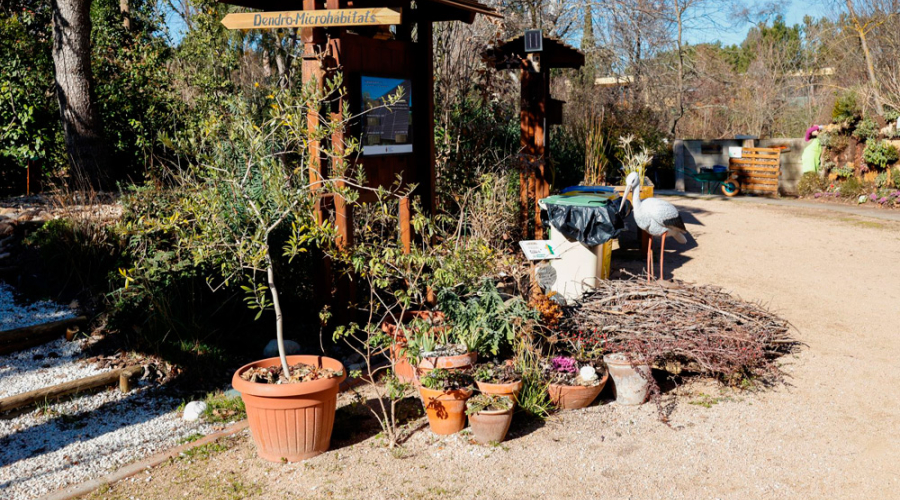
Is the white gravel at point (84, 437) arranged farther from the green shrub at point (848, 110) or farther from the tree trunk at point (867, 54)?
the tree trunk at point (867, 54)

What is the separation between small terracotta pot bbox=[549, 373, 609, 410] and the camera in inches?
176

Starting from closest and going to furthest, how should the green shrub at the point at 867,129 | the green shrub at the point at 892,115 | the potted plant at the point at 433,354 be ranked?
1. the potted plant at the point at 433,354
2. the green shrub at the point at 892,115
3. the green shrub at the point at 867,129

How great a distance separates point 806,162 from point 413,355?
14.5 meters

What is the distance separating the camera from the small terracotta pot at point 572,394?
446 centimetres

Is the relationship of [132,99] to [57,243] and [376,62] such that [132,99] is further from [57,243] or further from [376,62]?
[376,62]

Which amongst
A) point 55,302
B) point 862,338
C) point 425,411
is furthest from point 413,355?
point 862,338

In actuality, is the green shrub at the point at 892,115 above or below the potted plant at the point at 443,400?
above

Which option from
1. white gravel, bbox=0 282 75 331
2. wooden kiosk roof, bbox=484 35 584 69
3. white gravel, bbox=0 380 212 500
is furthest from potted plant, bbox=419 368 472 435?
wooden kiosk roof, bbox=484 35 584 69

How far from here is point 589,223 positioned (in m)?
6.71

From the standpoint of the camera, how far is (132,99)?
9.13m

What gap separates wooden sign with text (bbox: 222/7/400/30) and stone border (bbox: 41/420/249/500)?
9.14ft

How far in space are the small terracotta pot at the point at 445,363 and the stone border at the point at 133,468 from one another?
1154 mm

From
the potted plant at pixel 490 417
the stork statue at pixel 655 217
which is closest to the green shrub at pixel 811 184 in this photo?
the stork statue at pixel 655 217

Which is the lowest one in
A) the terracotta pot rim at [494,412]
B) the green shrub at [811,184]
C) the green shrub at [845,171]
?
the terracotta pot rim at [494,412]
